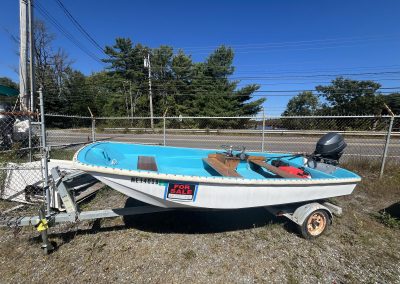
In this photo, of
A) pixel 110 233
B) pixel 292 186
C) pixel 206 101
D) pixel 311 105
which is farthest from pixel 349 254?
pixel 311 105

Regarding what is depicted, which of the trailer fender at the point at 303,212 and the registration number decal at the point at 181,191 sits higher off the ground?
the registration number decal at the point at 181,191

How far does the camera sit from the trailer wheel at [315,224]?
2.93 m

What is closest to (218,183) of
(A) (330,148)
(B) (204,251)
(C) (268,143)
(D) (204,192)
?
(D) (204,192)

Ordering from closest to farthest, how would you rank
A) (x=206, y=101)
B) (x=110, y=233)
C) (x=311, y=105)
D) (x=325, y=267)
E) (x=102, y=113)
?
(x=325, y=267) → (x=110, y=233) → (x=206, y=101) → (x=102, y=113) → (x=311, y=105)

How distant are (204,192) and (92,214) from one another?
1422mm

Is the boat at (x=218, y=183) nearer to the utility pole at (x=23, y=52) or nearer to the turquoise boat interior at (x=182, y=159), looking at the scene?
the turquoise boat interior at (x=182, y=159)

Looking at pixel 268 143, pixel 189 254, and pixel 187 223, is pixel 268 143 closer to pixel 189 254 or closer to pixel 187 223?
pixel 187 223

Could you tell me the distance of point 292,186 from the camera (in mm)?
2707

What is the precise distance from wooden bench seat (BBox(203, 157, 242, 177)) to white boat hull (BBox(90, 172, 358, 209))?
393 millimetres

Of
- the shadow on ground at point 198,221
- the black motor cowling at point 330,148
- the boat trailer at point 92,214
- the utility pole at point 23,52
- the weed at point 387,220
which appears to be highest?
the utility pole at point 23,52

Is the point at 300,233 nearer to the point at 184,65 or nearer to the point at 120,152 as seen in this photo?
the point at 120,152

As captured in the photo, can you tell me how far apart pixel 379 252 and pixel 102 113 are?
32.8 m

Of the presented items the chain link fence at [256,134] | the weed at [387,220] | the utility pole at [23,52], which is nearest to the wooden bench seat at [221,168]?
the weed at [387,220]

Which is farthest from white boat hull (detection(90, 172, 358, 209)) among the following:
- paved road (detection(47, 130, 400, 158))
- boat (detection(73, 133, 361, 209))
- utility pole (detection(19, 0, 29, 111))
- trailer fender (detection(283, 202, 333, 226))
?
paved road (detection(47, 130, 400, 158))
